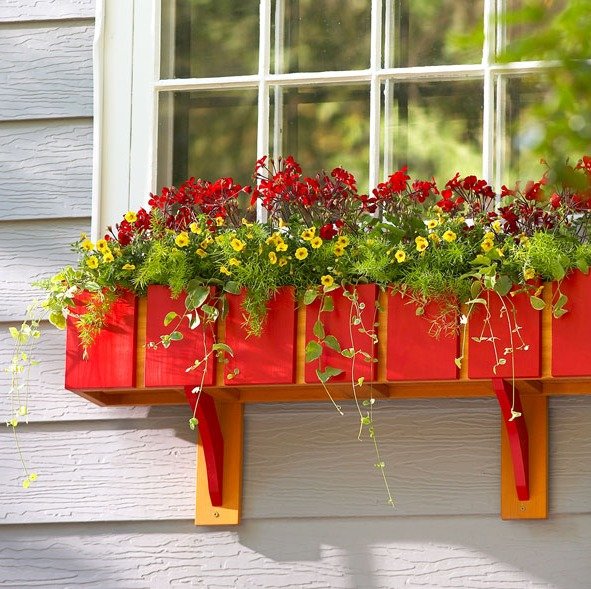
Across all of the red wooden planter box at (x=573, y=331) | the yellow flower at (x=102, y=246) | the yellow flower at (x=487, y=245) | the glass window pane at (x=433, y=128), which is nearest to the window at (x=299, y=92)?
the glass window pane at (x=433, y=128)

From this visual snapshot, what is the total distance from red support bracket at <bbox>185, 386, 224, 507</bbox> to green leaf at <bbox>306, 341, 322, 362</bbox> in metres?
0.27

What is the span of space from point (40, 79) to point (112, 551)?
120cm

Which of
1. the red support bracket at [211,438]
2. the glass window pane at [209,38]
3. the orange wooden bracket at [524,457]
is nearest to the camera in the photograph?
the orange wooden bracket at [524,457]

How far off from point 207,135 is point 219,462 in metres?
0.81

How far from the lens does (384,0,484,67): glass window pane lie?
3.10 meters

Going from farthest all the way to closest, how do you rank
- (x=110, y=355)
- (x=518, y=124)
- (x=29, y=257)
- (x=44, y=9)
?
(x=44, y=9)
(x=29, y=257)
(x=518, y=124)
(x=110, y=355)

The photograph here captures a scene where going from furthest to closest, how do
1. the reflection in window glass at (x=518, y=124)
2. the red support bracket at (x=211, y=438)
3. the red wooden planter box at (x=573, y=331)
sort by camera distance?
the reflection in window glass at (x=518, y=124), the red support bracket at (x=211, y=438), the red wooden planter box at (x=573, y=331)

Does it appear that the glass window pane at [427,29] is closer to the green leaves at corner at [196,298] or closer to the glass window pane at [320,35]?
the glass window pane at [320,35]

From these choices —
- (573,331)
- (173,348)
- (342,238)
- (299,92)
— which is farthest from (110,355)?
(573,331)

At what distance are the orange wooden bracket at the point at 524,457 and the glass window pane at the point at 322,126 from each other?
0.71 meters

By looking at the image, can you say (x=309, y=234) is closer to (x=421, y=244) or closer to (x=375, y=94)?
(x=421, y=244)

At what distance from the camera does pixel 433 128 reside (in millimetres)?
3086

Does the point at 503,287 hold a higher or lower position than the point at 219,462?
higher

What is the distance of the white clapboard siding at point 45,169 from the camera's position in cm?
325
